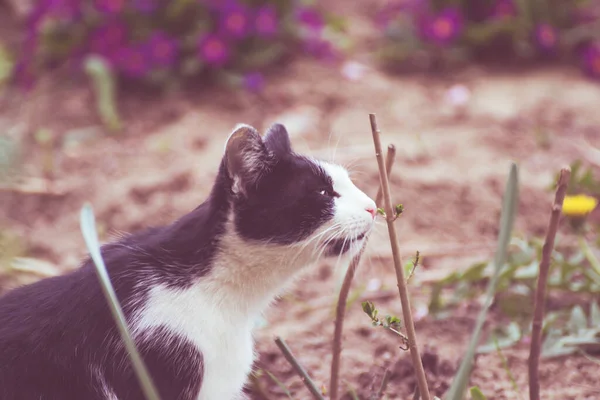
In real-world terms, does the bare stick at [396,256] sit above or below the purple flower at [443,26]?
below

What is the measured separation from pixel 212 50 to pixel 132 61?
362 millimetres

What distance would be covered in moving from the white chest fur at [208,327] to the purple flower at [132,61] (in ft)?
6.73

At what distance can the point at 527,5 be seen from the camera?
141 inches

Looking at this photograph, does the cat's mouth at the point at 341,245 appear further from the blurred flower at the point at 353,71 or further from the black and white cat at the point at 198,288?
the blurred flower at the point at 353,71

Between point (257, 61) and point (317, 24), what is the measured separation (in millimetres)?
414

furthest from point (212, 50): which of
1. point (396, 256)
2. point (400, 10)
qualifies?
point (396, 256)

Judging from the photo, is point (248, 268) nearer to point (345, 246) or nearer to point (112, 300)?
point (345, 246)

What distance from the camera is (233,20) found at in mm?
3318

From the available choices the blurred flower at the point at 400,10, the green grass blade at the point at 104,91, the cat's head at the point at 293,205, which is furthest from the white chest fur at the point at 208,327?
the blurred flower at the point at 400,10

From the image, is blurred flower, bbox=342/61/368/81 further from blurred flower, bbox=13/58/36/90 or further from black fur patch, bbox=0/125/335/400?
black fur patch, bbox=0/125/335/400

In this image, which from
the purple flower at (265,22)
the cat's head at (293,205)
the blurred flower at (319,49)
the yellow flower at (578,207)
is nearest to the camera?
the cat's head at (293,205)

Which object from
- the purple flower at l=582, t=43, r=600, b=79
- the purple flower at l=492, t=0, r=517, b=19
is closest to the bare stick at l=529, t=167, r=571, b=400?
the purple flower at l=582, t=43, r=600, b=79

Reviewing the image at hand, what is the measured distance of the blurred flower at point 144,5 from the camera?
3.28 m

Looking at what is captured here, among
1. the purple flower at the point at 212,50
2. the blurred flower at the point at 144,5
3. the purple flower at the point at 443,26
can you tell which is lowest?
the purple flower at the point at 212,50
